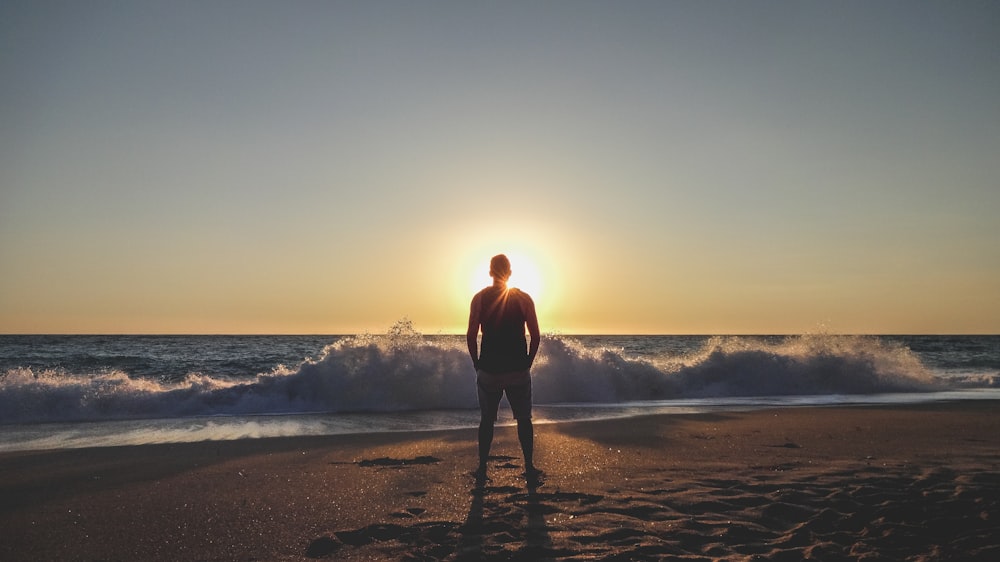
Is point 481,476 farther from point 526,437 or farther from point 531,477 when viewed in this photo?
point 526,437

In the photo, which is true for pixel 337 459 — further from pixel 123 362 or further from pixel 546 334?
pixel 123 362

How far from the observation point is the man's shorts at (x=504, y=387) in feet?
19.4

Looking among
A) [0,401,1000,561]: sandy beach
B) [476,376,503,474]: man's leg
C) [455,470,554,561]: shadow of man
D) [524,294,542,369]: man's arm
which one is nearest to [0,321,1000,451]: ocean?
[0,401,1000,561]: sandy beach

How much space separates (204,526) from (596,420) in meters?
7.81

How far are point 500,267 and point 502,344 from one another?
27.2 inches

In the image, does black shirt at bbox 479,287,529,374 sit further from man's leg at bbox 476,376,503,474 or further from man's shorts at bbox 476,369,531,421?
man's leg at bbox 476,376,503,474

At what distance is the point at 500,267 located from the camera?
603 centimetres

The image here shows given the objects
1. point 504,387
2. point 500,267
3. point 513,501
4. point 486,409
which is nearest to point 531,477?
point 513,501

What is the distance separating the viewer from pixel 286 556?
4.04m

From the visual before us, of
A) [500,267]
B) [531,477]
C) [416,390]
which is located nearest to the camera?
[531,477]

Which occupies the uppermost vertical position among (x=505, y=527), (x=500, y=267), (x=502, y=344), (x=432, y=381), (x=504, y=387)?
(x=500, y=267)

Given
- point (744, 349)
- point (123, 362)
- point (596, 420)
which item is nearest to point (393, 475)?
point (596, 420)

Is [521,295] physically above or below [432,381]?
above

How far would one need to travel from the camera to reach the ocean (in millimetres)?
11359
